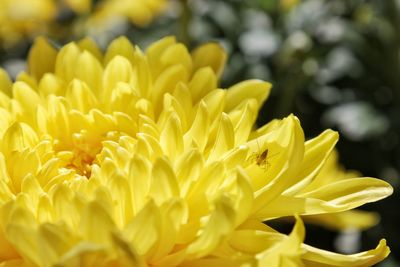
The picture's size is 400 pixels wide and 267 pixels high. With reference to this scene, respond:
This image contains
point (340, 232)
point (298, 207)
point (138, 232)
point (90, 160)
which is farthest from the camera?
point (340, 232)

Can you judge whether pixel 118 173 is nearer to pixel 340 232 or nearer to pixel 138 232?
pixel 138 232

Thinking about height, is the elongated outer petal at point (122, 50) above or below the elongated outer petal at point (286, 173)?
above

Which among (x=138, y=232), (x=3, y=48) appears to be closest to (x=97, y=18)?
(x=3, y=48)

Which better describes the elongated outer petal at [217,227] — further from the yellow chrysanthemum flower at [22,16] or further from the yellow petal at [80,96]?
the yellow chrysanthemum flower at [22,16]

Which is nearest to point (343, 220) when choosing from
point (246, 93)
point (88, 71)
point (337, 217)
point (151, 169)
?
point (337, 217)

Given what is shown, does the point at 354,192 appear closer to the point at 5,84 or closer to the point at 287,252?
the point at 287,252

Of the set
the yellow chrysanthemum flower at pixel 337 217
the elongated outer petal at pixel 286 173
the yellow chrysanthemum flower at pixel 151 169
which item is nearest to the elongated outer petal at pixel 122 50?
the yellow chrysanthemum flower at pixel 151 169

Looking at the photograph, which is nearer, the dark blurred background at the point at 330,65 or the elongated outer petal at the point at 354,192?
the elongated outer petal at the point at 354,192

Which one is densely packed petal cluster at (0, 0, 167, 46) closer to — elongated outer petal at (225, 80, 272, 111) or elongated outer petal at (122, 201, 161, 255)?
elongated outer petal at (225, 80, 272, 111)
